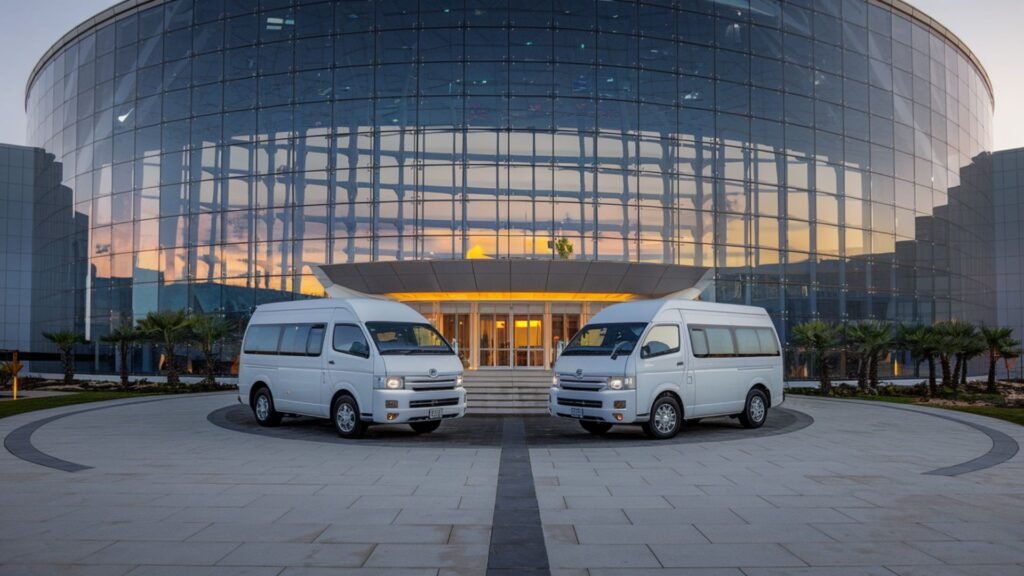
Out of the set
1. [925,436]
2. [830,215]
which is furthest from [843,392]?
[925,436]

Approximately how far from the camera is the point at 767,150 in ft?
113

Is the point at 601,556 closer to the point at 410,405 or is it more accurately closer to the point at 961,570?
the point at 961,570

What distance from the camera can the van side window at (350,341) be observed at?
13617mm

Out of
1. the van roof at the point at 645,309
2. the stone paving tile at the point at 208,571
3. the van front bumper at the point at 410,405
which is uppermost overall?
the van roof at the point at 645,309

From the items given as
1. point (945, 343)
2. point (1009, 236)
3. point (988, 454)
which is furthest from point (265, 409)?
point (1009, 236)

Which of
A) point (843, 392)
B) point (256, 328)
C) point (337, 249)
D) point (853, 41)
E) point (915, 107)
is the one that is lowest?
point (843, 392)

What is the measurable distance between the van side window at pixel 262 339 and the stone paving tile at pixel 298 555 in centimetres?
981

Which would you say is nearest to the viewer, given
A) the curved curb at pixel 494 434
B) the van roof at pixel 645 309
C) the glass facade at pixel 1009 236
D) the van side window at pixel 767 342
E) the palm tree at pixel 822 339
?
the curved curb at pixel 494 434

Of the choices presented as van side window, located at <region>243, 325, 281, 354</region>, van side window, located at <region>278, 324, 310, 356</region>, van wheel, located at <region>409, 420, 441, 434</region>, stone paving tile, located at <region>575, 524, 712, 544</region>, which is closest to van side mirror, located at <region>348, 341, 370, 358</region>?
van side window, located at <region>278, 324, 310, 356</region>

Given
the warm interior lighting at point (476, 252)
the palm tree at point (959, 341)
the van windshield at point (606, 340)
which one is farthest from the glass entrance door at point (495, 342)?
the palm tree at point (959, 341)

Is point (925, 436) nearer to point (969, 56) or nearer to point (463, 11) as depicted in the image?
point (463, 11)

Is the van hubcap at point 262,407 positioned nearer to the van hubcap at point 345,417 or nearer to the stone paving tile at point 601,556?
the van hubcap at point 345,417

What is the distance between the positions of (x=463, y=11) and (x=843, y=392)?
2214 cm

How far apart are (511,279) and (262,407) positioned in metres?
13.9
